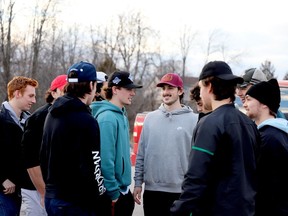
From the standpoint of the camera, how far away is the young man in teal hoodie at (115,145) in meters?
4.62

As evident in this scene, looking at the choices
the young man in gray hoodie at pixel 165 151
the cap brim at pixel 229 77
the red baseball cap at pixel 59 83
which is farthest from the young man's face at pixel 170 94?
the cap brim at pixel 229 77

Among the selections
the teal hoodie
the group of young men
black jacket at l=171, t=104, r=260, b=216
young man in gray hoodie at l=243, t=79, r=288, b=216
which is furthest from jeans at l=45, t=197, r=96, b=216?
young man in gray hoodie at l=243, t=79, r=288, b=216

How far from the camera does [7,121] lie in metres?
5.09

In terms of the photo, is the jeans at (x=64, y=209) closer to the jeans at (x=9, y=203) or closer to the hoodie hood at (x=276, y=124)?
the jeans at (x=9, y=203)

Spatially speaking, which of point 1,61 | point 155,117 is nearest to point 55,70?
point 1,61

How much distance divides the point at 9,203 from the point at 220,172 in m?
2.71

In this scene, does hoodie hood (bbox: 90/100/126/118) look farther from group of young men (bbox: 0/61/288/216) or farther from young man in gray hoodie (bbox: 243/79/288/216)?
young man in gray hoodie (bbox: 243/79/288/216)

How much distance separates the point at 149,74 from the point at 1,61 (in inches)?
786

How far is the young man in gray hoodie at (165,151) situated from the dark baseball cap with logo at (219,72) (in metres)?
1.75

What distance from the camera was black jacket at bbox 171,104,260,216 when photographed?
331 centimetres

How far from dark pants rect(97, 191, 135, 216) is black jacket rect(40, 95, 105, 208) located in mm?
423

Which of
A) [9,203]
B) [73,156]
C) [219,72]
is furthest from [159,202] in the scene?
[219,72]

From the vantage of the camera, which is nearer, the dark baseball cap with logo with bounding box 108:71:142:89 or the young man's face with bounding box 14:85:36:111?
the dark baseball cap with logo with bounding box 108:71:142:89

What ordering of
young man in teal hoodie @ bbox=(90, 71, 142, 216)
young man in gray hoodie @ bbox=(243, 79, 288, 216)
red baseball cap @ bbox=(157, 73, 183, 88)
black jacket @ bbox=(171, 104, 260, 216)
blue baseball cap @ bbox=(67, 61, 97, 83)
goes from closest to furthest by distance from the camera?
black jacket @ bbox=(171, 104, 260, 216) < young man in gray hoodie @ bbox=(243, 79, 288, 216) < blue baseball cap @ bbox=(67, 61, 97, 83) < young man in teal hoodie @ bbox=(90, 71, 142, 216) < red baseball cap @ bbox=(157, 73, 183, 88)
